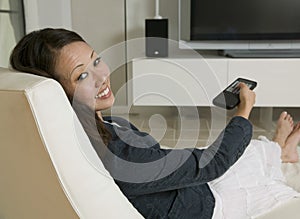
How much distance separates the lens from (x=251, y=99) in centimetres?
127

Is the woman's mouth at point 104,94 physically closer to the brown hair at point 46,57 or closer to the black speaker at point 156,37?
the brown hair at point 46,57

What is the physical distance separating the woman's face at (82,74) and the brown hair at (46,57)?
2 centimetres

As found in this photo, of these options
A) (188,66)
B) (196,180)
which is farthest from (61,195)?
(188,66)

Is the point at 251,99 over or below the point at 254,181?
over

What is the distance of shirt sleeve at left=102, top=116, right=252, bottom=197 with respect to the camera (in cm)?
89

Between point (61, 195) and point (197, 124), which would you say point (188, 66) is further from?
point (61, 195)

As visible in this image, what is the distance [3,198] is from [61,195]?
155 mm

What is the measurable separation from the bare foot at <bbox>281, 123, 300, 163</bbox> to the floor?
1.07 m

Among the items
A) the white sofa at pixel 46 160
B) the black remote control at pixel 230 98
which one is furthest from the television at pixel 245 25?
the white sofa at pixel 46 160

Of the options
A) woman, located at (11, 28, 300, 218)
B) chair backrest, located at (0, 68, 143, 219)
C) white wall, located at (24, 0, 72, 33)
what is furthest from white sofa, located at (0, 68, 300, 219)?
white wall, located at (24, 0, 72, 33)

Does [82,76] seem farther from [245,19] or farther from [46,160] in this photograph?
[245,19]

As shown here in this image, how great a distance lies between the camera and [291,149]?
62.7 inches

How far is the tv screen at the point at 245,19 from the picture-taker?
10.1 feet

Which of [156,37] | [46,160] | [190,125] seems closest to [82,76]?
[46,160]
